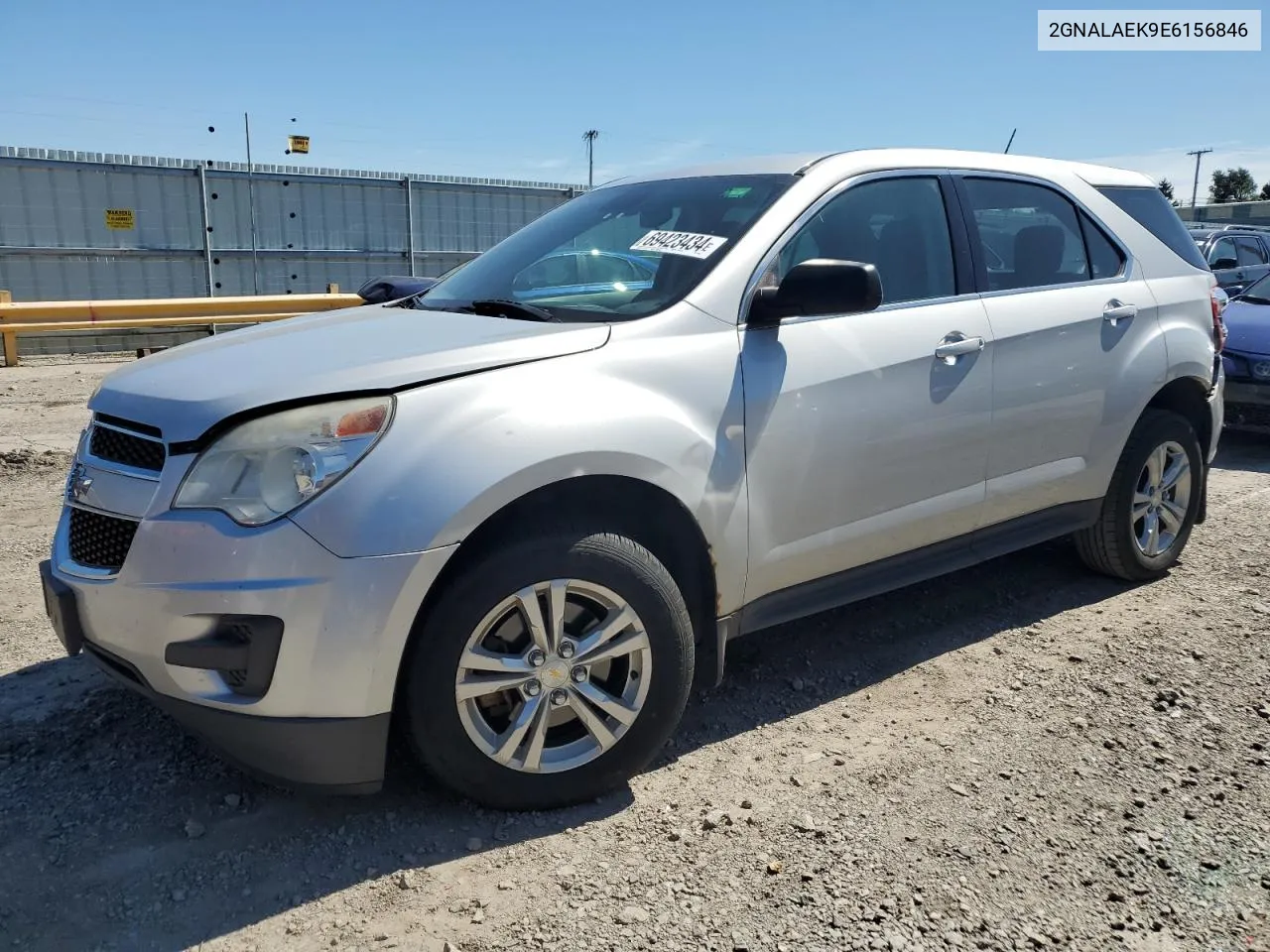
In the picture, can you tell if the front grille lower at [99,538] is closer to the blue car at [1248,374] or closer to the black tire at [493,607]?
the black tire at [493,607]

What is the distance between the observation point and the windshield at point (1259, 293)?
8.62m

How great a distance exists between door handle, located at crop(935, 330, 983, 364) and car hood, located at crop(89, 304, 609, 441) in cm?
128

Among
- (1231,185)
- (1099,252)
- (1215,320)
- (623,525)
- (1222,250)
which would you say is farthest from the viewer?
(1231,185)

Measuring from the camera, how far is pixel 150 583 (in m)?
2.42

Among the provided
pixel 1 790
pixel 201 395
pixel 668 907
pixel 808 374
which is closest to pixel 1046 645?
pixel 808 374

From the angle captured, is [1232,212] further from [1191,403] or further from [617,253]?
[617,253]

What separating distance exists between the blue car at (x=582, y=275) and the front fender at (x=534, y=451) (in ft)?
1.56

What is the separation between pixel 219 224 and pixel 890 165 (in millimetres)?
13990

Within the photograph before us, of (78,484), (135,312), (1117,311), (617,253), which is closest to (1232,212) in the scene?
(135,312)

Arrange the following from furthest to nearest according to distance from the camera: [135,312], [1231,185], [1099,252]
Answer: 1. [1231,185]
2. [135,312]
3. [1099,252]

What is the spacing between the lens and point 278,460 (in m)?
2.41

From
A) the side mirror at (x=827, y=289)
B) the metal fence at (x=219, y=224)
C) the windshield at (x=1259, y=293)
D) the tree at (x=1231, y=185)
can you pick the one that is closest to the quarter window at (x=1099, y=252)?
the side mirror at (x=827, y=289)

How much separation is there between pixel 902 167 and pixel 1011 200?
2.12 feet

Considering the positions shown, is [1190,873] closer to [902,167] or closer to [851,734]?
[851,734]
